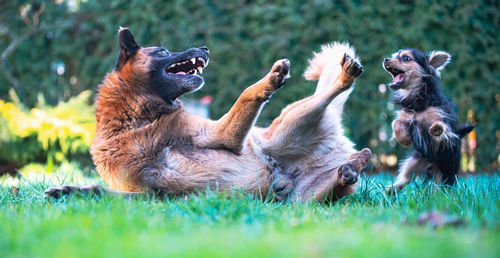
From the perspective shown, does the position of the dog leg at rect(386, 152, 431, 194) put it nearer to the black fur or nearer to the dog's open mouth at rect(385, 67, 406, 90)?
the black fur

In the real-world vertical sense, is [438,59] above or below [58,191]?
above

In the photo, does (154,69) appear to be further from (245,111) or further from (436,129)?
(436,129)

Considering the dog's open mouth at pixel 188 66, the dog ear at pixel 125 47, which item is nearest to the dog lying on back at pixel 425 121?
the dog's open mouth at pixel 188 66

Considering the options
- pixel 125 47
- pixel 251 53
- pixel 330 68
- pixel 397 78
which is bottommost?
pixel 397 78

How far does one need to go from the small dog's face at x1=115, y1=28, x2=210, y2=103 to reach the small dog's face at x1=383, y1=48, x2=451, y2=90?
1605 millimetres

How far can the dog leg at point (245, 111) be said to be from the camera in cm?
273

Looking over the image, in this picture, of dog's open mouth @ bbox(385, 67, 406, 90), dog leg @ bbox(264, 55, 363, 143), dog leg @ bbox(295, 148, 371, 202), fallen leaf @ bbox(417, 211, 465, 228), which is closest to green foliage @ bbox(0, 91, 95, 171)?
dog leg @ bbox(264, 55, 363, 143)

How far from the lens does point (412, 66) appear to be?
346cm

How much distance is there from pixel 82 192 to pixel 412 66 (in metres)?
2.67

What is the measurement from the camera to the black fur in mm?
3143

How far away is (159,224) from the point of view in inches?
74.3

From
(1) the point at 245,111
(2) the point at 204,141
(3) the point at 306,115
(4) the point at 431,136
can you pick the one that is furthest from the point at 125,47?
(4) the point at 431,136

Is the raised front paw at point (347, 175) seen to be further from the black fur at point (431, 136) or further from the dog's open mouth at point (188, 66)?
the dog's open mouth at point (188, 66)

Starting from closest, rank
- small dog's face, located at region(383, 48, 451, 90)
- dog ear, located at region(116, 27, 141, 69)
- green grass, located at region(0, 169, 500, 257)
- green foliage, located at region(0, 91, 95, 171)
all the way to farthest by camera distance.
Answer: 1. green grass, located at region(0, 169, 500, 257)
2. dog ear, located at region(116, 27, 141, 69)
3. small dog's face, located at region(383, 48, 451, 90)
4. green foliage, located at region(0, 91, 95, 171)
